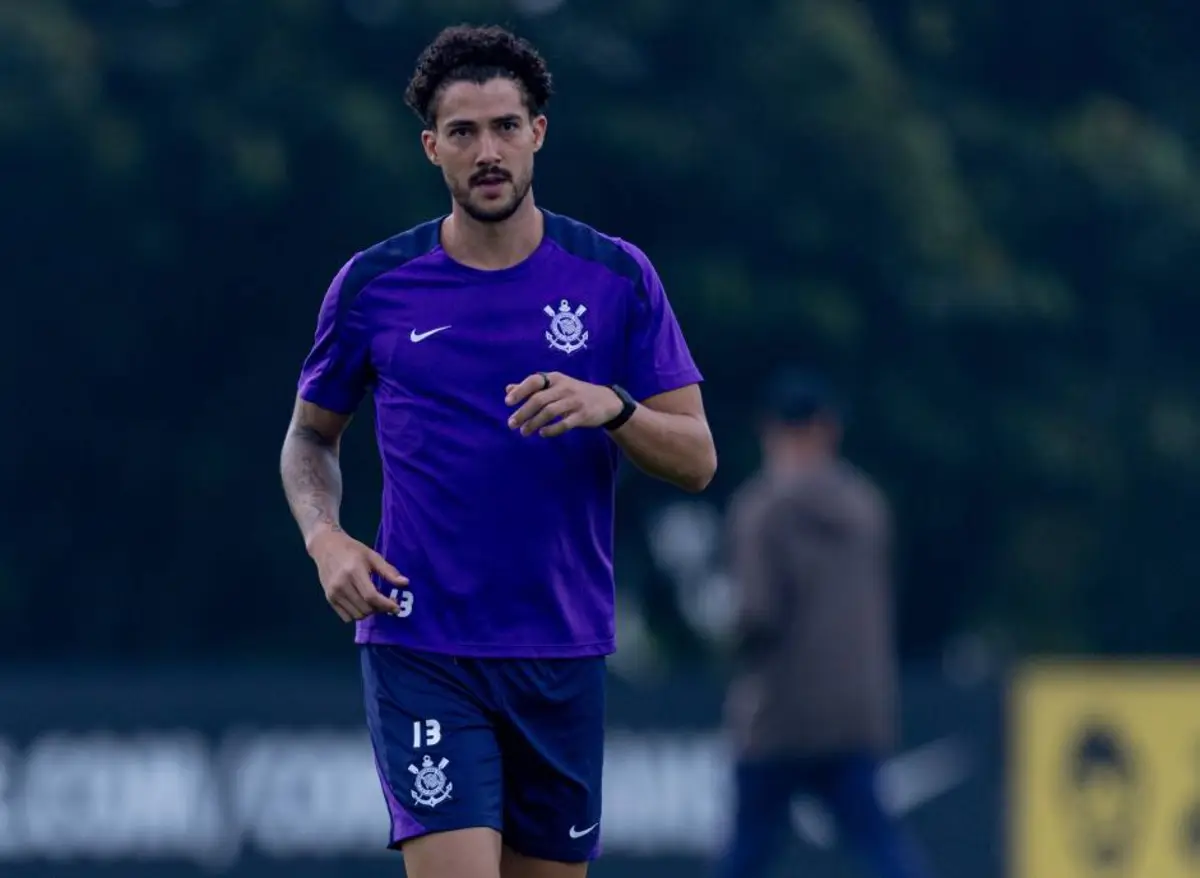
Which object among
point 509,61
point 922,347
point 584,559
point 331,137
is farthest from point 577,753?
point 922,347

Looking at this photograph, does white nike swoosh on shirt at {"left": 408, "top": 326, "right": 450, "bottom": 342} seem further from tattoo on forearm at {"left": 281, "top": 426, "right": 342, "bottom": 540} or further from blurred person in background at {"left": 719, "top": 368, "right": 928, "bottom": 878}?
blurred person in background at {"left": 719, "top": 368, "right": 928, "bottom": 878}

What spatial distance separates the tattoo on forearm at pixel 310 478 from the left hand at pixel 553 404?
0.70 metres

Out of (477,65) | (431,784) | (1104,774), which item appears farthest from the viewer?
(1104,774)

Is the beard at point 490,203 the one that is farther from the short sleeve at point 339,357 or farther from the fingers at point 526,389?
the fingers at point 526,389

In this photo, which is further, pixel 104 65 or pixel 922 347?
pixel 922 347

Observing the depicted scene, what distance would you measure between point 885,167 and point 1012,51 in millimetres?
1726

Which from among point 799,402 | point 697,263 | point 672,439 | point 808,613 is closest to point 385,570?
point 672,439

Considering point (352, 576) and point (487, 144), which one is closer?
point (352, 576)

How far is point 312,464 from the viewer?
651cm

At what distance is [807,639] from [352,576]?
5.39m

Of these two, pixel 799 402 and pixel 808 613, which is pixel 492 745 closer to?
pixel 799 402

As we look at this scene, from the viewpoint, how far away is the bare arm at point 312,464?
6.41 meters

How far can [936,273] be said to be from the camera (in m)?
21.3

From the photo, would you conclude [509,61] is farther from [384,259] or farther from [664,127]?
[664,127]
